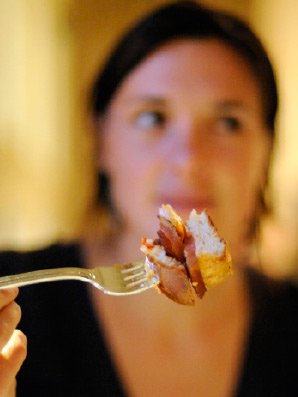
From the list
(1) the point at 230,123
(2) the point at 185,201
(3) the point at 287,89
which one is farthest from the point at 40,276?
(3) the point at 287,89

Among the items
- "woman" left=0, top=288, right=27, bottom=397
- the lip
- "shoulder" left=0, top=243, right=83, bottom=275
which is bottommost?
"shoulder" left=0, top=243, right=83, bottom=275

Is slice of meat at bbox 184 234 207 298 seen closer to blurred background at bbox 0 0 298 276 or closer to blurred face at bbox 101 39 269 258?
blurred face at bbox 101 39 269 258

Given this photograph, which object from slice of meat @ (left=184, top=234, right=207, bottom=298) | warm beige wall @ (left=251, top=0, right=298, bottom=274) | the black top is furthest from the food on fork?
warm beige wall @ (left=251, top=0, right=298, bottom=274)

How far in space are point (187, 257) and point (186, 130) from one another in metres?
0.52

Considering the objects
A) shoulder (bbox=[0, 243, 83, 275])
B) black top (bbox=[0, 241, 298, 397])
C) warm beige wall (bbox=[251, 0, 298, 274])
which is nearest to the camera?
black top (bbox=[0, 241, 298, 397])

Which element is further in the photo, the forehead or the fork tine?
the forehead

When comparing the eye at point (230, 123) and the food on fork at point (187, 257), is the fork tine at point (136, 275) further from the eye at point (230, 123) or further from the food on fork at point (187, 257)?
the eye at point (230, 123)

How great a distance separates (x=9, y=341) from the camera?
0.51 meters

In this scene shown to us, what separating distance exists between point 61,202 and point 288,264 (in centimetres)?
92

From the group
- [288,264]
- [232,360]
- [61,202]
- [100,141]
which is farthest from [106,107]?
[61,202]

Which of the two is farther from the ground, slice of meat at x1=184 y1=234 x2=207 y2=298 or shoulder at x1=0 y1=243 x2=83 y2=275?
slice of meat at x1=184 y1=234 x2=207 y2=298

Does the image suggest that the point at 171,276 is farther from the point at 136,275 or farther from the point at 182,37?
the point at 182,37

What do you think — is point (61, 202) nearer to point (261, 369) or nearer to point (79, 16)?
point (79, 16)

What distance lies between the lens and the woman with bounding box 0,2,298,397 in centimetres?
95
